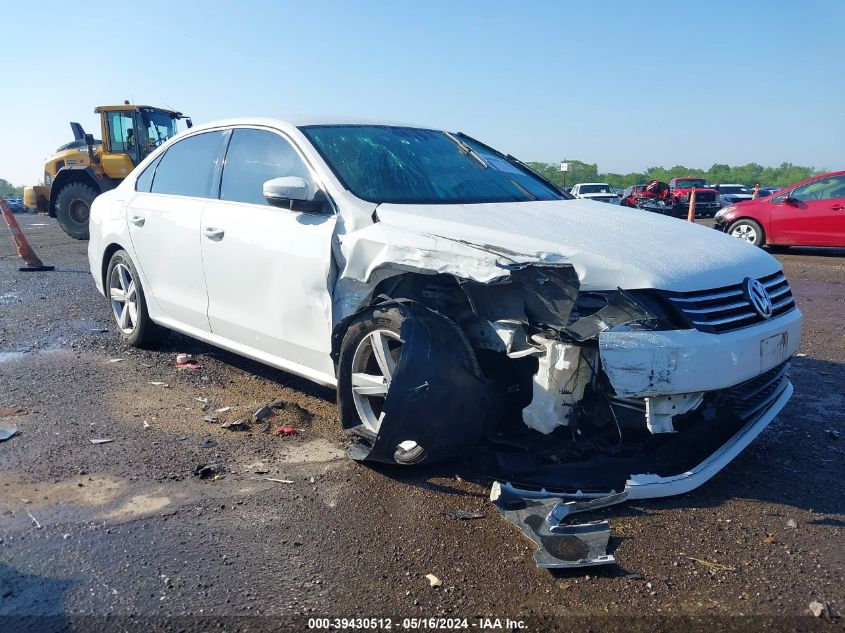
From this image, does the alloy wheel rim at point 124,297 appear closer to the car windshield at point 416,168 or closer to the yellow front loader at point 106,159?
the car windshield at point 416,168

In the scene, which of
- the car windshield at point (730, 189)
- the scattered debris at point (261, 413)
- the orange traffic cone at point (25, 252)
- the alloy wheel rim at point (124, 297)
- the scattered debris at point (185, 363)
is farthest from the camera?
the car windshield at point (730, 189)

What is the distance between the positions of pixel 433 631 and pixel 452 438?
105 cm

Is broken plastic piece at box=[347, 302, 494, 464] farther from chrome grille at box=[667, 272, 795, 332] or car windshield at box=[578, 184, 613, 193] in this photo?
car windshield at box=[578, 184, 613, 193]

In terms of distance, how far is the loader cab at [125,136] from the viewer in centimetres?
1529

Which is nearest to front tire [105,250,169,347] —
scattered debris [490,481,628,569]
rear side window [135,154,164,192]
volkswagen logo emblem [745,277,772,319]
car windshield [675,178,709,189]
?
rear side window [135,154,164,192]

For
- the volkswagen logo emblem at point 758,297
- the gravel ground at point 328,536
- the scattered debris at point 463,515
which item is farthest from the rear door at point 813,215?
the scattered debris at point 463,515

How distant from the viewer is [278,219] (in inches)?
158

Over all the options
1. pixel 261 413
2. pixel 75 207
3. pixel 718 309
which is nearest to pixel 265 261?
pixel 261 413

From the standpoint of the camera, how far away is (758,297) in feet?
11.0

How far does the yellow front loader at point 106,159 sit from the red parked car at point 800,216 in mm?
12327

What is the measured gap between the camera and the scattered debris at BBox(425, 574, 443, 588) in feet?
8.44

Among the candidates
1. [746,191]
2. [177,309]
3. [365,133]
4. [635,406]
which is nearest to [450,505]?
[635,406]

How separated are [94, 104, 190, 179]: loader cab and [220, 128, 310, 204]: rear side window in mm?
12004

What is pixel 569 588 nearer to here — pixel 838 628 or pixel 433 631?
pixel 433 631
